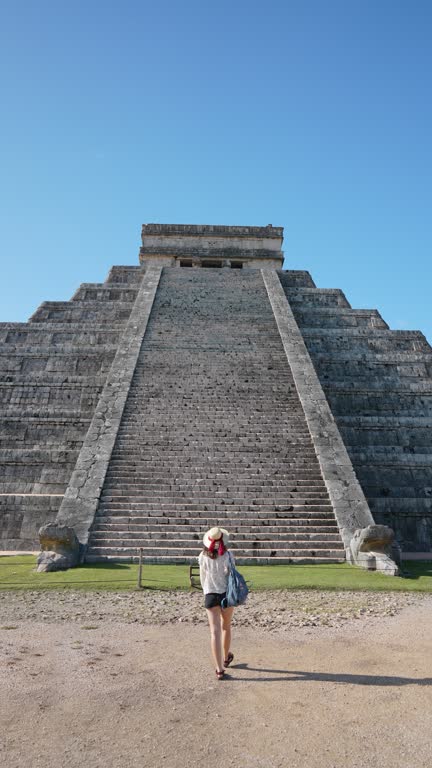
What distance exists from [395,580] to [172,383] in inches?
352

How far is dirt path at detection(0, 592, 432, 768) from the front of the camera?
3646mm

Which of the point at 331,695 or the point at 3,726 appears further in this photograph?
the point at 331,695

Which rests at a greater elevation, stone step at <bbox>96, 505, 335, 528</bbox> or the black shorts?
stone step at <bbox>96, 505, 335, 528</bbox>

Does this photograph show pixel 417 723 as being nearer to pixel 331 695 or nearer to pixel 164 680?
pixel 331 695

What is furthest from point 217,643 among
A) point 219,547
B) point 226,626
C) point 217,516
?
point 217,516

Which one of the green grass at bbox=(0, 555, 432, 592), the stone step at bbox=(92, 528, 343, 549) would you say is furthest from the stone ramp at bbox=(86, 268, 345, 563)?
the green grass at bbox=(0, 555, 432, 592)

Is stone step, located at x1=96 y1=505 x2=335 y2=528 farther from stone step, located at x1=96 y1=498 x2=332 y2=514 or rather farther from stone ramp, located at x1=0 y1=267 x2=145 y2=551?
stone ramp, located at x1=0 y1=267 x2=145 y2=551

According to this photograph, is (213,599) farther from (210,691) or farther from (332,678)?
(332,678)

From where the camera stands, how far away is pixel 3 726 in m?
3.96

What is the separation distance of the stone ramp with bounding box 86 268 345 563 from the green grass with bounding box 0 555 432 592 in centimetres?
53

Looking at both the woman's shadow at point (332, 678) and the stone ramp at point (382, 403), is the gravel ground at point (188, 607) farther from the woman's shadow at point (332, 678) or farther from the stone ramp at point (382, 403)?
the stone ramp at point (382, 403)

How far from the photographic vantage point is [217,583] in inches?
201

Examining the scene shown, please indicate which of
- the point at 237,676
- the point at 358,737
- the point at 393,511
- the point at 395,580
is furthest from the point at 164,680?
the point at 393,511

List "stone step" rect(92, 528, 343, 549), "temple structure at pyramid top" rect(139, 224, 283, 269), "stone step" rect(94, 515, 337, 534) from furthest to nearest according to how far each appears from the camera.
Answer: "temple structure at pyramid top" rect(139, 224, 283, 269) < "stone step" rect(94, 515, 337, 534) < "stone step" rect(92, 528, 343, 549)
